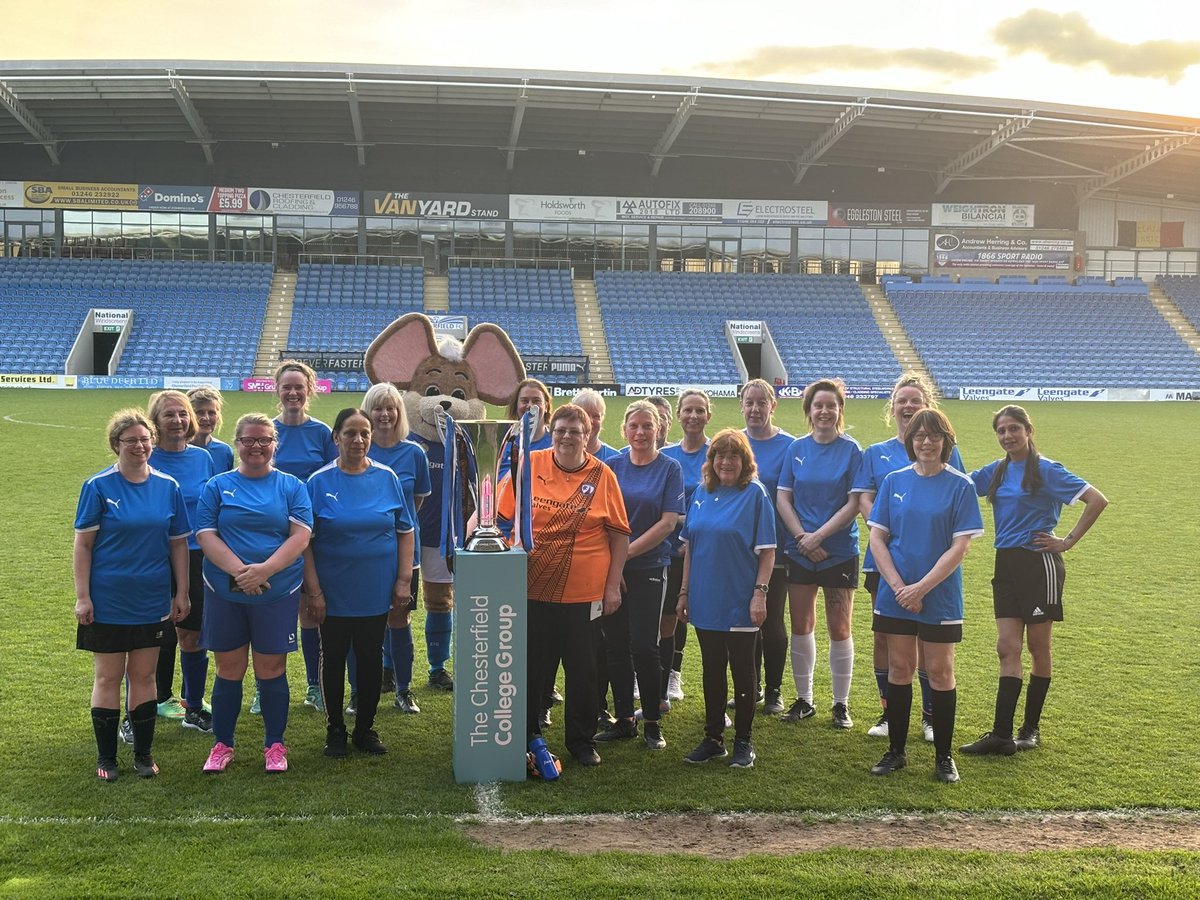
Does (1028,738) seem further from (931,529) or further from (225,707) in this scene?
(225,707)

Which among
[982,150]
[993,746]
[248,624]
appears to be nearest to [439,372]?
[248,624]

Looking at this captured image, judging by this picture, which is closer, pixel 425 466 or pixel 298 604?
pixel 298 604

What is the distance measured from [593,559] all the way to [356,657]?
127 cm

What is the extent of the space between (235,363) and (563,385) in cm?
1013

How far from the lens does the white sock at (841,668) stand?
18.2 ft

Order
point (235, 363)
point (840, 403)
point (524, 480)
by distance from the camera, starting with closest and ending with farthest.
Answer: point (524, 480) < point (840, 403) < point (235, 363)

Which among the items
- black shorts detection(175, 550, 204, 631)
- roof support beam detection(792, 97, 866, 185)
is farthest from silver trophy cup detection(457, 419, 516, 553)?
roof support beam detection(792, 97, 866, 185)

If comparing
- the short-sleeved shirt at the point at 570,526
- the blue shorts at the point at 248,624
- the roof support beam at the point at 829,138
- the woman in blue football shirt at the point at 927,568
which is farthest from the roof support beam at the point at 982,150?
the blue shorts at the point at 248,624

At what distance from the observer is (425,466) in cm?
552

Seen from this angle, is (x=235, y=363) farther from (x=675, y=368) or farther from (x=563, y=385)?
(x=675, y=368)

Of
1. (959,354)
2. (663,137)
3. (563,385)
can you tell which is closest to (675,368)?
(563,385)

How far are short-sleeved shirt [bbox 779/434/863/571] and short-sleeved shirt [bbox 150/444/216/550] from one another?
3.04 meters

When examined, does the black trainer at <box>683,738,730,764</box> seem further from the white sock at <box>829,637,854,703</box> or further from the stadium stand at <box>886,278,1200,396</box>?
the stadium stand at <box>886,278,1200,396</box>

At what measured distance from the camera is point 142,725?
467 centimetres
